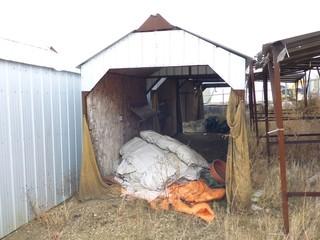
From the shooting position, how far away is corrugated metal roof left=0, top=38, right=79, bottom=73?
16.8 ft

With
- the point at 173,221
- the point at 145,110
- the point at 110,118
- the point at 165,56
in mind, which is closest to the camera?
the point at 173,221

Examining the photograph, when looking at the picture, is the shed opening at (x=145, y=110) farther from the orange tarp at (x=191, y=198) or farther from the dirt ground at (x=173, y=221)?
the orange tarp at (x=191, y=198)

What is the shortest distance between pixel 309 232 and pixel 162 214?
211 cm

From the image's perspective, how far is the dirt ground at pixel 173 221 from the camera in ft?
16.6

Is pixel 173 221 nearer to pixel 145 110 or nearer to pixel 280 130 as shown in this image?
pixel 280 130

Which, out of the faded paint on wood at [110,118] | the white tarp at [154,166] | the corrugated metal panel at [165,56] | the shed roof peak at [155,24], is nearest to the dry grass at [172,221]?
the white tarp at [154,166]

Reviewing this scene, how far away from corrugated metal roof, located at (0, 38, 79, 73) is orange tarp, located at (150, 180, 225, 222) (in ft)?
9.15

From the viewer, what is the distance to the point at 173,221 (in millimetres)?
5672

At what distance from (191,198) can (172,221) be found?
85 centimetres

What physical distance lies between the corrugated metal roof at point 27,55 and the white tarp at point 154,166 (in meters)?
2.21

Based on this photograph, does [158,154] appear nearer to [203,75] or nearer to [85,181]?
[85,181]

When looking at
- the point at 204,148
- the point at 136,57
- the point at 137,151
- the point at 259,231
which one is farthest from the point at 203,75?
the point at 259,231

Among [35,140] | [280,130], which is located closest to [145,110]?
[35,140]

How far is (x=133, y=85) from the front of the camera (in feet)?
34.3
